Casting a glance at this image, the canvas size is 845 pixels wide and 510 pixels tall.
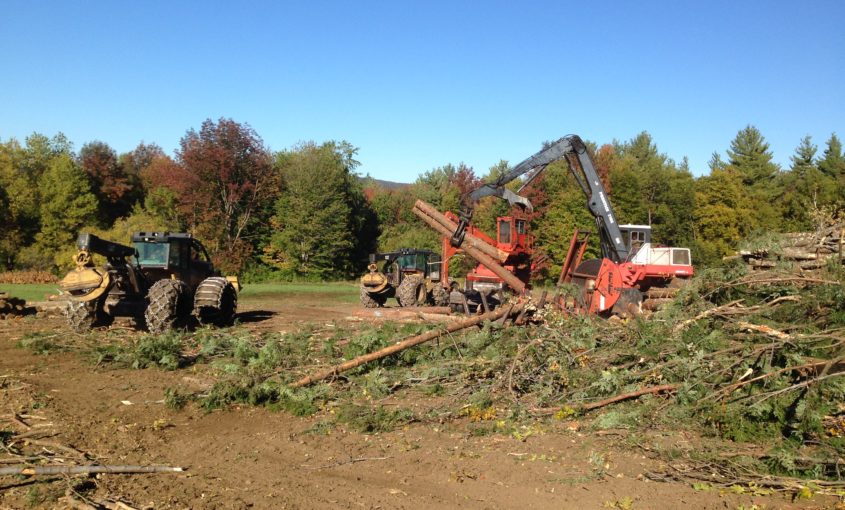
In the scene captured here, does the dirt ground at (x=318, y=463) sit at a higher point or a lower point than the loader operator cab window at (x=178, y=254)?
lower

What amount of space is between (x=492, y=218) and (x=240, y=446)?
1453 inches

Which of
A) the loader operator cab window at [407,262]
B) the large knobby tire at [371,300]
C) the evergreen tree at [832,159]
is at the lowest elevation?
the large knobby tire at [371,300]

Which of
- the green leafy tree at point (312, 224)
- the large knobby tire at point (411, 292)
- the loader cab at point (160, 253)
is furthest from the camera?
the green leafy tree at point (312, 224)

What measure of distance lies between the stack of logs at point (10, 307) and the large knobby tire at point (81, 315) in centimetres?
533

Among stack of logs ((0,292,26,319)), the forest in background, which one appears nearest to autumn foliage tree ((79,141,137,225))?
the forest in background

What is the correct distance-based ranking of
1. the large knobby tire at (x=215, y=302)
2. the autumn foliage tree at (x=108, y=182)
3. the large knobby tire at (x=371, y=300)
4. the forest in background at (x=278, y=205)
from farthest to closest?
1. the autumn foliage tree at (x=108, y=182)
2. the forest in background at (x=278, y=205)
3. the large knobby tire at (x=371, y=300)
4. the large knobby tire at (x=215, y=302)

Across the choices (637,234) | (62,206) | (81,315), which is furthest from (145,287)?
(62,206)

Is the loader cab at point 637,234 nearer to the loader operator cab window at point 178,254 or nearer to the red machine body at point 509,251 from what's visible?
the red machine body at point 509,251

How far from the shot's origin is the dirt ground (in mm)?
4918

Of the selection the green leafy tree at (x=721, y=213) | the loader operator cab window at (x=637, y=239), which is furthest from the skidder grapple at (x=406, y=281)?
the green leafy tree at (x=721, y=213)

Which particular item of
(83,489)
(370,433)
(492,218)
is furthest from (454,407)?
(492,218)

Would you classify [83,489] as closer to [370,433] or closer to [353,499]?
[353,499]

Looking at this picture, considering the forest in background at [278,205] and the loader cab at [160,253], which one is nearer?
the loader cab at [160,253]

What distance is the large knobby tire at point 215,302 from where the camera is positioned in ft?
44.2
